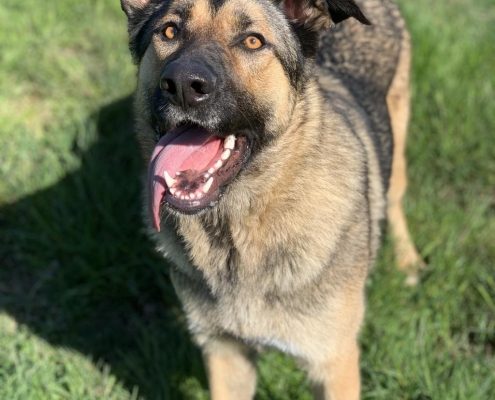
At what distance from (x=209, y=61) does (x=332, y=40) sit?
1.74 meters

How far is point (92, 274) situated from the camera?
4.58m

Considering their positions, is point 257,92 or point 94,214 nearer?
point 257,92

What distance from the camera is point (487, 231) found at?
4789mm

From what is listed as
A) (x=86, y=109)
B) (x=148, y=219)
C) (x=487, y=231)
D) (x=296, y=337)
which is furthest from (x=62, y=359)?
(x=487, y=231)

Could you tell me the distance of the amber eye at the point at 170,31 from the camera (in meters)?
3.16

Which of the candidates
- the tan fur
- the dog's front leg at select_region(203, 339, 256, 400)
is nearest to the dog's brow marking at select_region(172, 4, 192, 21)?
the dog's front leg at select_region(203, 339, 256, 400)

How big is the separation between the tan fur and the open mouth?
1.99 meters

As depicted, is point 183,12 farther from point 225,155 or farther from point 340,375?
point 340,375

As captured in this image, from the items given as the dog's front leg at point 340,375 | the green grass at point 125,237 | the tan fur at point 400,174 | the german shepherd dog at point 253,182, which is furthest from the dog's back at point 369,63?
the dog's front leg at point 340,375

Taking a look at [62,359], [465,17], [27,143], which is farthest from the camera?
[465,17]

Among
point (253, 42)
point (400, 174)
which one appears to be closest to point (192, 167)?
point (253, 42)

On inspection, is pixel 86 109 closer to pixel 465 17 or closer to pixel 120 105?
pixel 120 105

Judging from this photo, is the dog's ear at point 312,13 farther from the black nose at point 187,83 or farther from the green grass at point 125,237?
the green grass at point 125,237

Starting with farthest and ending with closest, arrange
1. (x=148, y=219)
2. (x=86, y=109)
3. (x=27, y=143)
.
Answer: (x=86, y=109) < (x=27, y=143) < (x=148, y=219)
